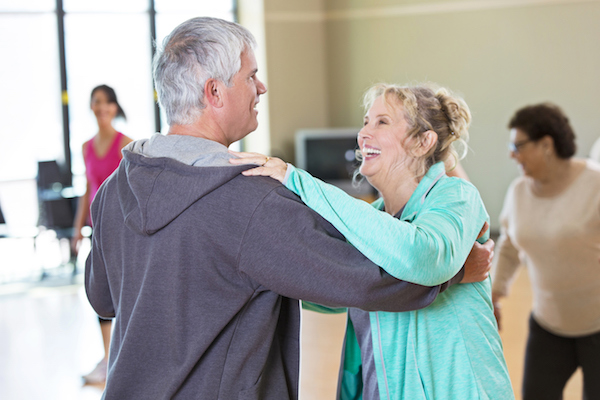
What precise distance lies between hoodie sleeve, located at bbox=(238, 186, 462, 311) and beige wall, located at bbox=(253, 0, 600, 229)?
623 centimetres

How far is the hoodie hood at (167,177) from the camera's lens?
114 cm

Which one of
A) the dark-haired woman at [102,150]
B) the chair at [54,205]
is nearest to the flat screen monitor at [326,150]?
the chair at [54,205]

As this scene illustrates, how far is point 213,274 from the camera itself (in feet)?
3.78

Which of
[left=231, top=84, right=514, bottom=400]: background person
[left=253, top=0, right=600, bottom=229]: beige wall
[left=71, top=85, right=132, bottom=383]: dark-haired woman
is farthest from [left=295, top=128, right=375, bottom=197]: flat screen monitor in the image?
[left=231, top=84, right=514, bottom=400]: background person

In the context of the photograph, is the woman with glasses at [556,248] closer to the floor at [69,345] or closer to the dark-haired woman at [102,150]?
the floor at [69,345]

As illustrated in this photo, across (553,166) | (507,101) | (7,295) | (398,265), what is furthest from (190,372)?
(507,101)

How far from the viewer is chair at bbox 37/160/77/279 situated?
21.5 ft

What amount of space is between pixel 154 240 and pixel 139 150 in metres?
0.23

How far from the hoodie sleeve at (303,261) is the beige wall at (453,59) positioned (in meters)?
6.23

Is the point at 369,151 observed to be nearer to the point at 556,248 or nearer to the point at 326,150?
the point at 556,248

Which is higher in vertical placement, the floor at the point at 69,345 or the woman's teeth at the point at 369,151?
the woman's teeth at the point at 369,151

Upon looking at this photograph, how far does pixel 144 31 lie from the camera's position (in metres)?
8.23

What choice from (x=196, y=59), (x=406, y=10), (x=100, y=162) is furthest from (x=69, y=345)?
(x=406, y=10)

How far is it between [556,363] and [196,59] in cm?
193
